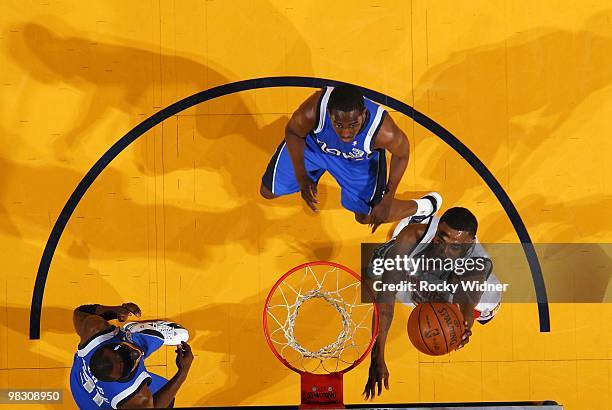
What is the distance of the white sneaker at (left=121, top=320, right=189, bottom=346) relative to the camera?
4375 millimetres

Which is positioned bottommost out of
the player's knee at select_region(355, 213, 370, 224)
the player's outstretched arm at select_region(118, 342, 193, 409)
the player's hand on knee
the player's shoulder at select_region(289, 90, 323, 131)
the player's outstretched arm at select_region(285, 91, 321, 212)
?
the player's outstretched arm at select_region(118, 342, 193, 409)

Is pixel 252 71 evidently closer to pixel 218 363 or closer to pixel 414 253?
pixel 414 253

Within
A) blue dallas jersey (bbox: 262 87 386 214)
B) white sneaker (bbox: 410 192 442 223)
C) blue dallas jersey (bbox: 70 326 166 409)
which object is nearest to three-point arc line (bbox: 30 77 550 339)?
blue dallas jersey (bbox: 262 87 386 214)

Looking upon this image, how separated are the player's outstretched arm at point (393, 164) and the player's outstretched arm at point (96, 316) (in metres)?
1.44

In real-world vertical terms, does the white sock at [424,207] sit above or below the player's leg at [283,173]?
below

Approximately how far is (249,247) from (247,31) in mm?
1210

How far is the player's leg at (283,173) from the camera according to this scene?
14.5 feet

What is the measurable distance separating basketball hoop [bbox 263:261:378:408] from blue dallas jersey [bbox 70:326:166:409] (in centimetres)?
66

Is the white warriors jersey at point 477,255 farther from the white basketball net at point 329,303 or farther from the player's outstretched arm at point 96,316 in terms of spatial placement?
the player's outstretched arm at point 96,316

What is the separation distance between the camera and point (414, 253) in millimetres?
4465

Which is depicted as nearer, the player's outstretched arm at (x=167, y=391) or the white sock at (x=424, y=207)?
the player's outstretched arm at (x=167, y=391)

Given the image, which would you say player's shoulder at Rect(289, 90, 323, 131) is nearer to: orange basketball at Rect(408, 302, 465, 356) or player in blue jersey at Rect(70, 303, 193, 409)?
orange basketball at Rect(408, 302, 465, 356)

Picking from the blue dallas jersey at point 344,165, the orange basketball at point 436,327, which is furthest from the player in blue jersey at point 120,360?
the orange basketball at point 436,327

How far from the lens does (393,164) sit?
4.45 meters
